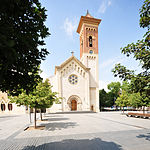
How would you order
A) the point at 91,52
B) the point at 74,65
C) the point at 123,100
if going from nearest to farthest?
1. the point at 123,100
2. the point at 74,65
3. the point at 91,52

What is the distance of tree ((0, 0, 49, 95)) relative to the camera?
2.64 metres

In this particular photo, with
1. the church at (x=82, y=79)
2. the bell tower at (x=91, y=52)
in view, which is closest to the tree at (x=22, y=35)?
the church at (x=82, y=79)

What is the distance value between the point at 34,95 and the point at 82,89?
949 inches

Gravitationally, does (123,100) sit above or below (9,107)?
above

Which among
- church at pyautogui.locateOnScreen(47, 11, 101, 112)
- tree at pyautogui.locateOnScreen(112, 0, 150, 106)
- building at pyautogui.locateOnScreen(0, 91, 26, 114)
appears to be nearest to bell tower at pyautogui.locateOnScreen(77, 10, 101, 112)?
church at pyautogui.locateOnScreen(47, 11, 101, 112)

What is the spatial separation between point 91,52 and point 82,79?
9.74 meters

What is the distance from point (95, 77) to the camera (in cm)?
3600

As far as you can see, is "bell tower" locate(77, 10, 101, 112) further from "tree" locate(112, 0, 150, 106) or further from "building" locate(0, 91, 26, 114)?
"tree" locate(112, 0, 150, 106)

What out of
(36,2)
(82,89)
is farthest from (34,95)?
(82,89)

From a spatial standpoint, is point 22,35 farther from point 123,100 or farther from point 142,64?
point 123,100

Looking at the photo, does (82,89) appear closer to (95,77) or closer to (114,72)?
(95,77)

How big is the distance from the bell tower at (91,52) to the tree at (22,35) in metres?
31.5

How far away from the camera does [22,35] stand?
Answer: 2.92 meters

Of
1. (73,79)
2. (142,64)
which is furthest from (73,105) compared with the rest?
(142,64)
